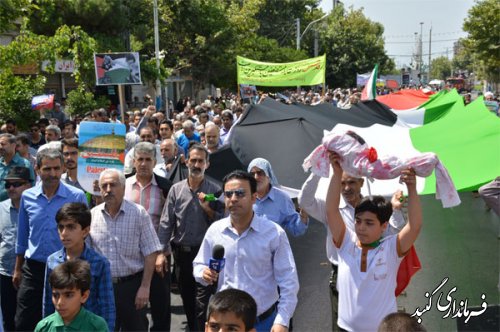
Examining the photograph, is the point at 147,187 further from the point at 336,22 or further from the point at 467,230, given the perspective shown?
the point at 336,22

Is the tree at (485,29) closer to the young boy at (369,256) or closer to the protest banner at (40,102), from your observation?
the protest banner at (40,102)

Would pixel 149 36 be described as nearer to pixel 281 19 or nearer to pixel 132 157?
pixel 132 157

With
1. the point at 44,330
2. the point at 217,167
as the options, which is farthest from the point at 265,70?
the point at 44,330

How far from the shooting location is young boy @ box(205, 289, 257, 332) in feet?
10.1

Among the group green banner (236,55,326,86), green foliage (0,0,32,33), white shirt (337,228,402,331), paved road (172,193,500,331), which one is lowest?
paved road (172,193,500,331)

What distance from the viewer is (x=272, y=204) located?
552cm

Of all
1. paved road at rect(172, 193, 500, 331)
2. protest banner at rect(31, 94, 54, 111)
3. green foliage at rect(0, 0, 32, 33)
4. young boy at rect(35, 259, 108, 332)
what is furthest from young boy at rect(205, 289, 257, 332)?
protest banner at rect(31, 94, 54, 111)

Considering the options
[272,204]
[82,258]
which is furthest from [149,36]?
[82,258]

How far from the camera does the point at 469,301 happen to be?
598 cm

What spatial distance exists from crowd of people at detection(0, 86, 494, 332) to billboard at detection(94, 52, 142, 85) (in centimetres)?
547

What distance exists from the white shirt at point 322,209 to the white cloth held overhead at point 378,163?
60 cm

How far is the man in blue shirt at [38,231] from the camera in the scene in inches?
199

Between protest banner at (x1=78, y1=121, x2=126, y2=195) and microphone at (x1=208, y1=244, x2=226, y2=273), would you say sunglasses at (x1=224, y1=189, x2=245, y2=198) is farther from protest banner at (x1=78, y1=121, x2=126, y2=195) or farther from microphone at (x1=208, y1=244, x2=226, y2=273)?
protest banner at (x1=78, y1=121, x2=126, y2=195)

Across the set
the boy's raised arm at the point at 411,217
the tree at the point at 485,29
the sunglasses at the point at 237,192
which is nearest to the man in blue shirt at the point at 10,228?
the sunglasses at the point at 237,192
